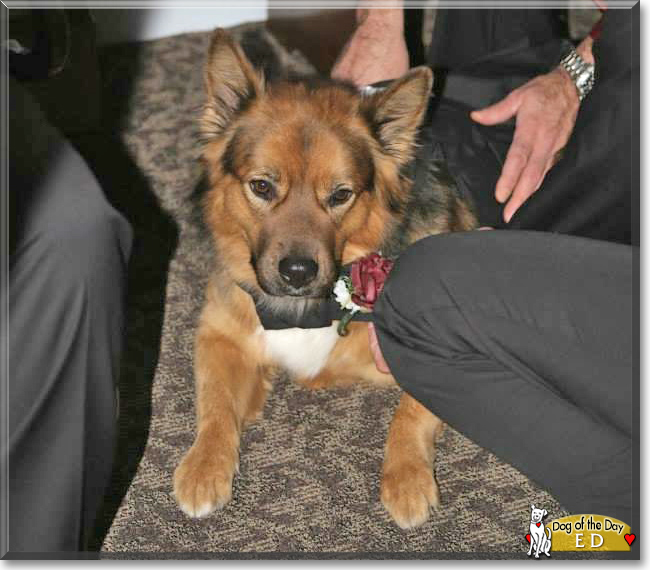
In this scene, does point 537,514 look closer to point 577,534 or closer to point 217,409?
point 577,534

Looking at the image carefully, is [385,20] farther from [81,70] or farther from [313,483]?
[313,483]

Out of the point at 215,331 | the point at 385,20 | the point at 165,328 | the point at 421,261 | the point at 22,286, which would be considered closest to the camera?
the point at 22,286

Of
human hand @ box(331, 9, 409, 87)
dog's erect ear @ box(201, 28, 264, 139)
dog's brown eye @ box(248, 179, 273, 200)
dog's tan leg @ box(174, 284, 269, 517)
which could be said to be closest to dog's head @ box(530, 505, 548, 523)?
dog's tan leg @ box(174, 284, 269, 517)

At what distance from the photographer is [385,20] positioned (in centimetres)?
309

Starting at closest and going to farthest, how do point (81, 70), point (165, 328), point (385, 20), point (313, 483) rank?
point (313, 483) < point (165, 328) < point (385, 20) < point (81, 70)

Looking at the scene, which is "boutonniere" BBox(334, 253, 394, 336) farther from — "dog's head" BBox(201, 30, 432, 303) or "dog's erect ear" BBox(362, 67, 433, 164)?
"dog's erect ear" BBox(362, 67, 433, 164)

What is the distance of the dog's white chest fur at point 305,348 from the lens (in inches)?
103

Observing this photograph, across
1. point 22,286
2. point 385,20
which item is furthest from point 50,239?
point 385,20

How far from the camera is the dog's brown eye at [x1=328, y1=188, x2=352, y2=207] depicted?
2.41 metres

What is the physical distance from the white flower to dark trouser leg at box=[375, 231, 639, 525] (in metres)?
0.42

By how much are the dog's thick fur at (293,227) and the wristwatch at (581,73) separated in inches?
19.8

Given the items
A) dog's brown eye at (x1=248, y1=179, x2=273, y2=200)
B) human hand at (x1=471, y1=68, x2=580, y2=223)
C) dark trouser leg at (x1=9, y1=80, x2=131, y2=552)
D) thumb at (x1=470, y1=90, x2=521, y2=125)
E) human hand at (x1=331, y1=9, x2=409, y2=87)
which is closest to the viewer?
dark trouser leg at (x1=9, y1=80, x2=131, y2=552)

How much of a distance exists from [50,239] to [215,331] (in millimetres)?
1158

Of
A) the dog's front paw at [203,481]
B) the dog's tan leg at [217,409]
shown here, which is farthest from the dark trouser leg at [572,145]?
the dog's front paw at [203,481]
